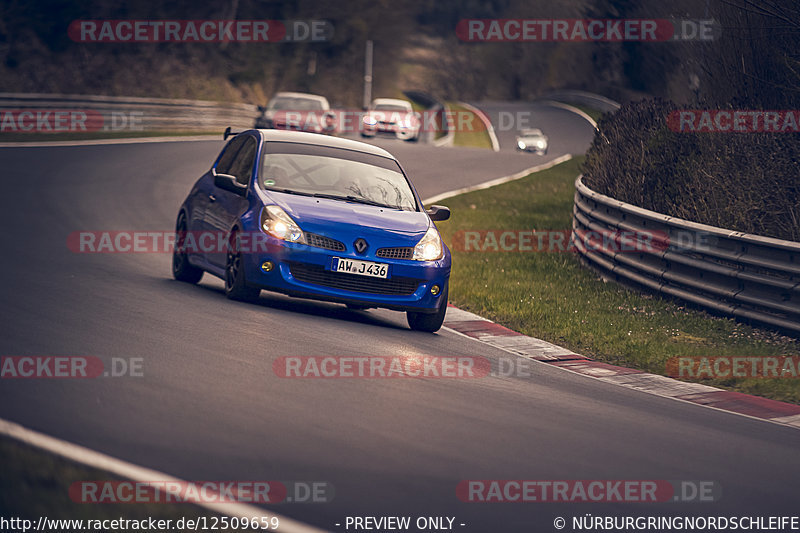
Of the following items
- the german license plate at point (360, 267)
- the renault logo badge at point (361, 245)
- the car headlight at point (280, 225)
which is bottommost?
the german license plate at point (360, 267)

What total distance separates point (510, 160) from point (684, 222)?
896 inches

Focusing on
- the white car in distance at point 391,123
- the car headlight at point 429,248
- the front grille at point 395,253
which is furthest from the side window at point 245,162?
the white car in distance at point 391,123

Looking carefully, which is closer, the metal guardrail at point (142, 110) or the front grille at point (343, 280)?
the front grille at point (343, 280)

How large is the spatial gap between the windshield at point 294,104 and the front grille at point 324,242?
2666 cm

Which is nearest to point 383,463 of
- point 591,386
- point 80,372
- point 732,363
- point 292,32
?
point 80,372

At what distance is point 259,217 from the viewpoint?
1069cm

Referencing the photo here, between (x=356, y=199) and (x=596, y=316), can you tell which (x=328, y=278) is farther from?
(x=596, y=316)

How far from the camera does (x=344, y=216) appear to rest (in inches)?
424

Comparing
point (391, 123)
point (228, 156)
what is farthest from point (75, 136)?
point (228, 156)

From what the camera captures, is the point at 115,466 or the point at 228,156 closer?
the point at 115,466

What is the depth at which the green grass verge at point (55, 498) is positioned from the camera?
16.2 feet

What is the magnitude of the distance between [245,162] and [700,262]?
5099mm

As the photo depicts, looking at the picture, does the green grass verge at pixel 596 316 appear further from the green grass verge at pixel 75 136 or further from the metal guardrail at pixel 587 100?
the metal guardrail at pixel 587 100

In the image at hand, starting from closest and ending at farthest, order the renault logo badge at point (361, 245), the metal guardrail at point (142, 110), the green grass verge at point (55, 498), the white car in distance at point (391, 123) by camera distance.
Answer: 1. the green grass verge at point (55, 498)
2. the renault logo badge at point (361, 245)
3. the metal guardrail at point (142, 110)
4. the white car in distance at point (391, 123)
